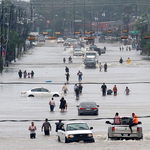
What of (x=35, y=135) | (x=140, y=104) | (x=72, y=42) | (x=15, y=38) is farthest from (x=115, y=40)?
(x=35, y=135)

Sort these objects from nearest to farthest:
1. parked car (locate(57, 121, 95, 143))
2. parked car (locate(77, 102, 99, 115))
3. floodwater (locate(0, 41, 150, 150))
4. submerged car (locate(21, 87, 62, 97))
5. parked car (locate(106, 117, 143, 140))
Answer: floodwater (locate(0, 41, 150, 150)), parked car (locate(57, 121, 95, 143)), parked car (locate(106, 117, 143, 140)), parked car (locate(77, 102, 99, 115)), submerged car (locate(21, 87, 62, 97))

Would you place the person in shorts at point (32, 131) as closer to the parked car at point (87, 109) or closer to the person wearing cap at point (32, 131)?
the person wearing cap at point (32, 131)

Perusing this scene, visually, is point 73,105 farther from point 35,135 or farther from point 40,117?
point 35,135

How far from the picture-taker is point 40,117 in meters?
32.5

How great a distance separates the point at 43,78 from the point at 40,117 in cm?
3117

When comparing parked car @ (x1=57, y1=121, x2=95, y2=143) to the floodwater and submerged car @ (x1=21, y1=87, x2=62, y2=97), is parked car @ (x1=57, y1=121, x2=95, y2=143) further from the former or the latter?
submerged car @ (x1=21, y1=87, x2=62, y2=97)

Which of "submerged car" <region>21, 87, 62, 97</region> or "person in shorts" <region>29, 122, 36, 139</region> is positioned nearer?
"person in shorts" <region>29, 122, 36, 139</region>

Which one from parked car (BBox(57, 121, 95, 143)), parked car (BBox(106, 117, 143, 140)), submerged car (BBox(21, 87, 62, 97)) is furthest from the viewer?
submerged car (BBox(21, 87, 62, 97))

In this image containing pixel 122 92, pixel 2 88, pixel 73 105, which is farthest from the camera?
pixel 2 88

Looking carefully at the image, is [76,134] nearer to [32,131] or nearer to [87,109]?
[32,131]

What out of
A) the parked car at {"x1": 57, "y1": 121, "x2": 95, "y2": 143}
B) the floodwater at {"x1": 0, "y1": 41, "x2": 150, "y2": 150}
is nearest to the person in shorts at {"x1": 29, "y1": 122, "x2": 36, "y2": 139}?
the floodwater at {"x1": 0, "y1": 41, "x2": 150, "y2": 150}

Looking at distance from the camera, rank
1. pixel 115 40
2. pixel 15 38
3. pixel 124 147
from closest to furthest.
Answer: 1. pixel 124 147
2. pixel 15 38
3. pixel 115 40

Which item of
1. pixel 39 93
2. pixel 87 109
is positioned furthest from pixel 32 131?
pixel 39 93

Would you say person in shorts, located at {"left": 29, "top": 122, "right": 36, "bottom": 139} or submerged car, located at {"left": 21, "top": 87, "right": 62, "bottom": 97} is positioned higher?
person in shorts, located at {"left": 29, "top": 122, "right": 36, "bottom": 139}
